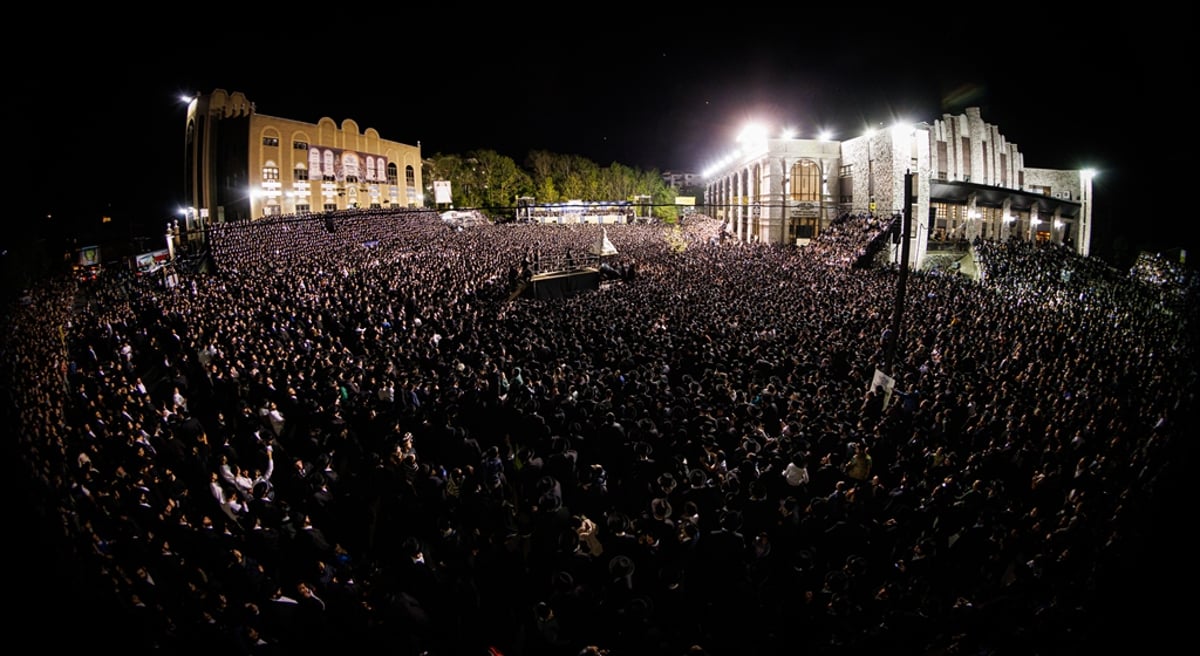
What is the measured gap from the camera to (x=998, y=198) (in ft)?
93.1

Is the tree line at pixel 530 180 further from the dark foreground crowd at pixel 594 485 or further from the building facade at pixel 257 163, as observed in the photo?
the dark foreground crowd at pixel 594 485

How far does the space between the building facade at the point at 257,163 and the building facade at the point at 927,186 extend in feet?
126

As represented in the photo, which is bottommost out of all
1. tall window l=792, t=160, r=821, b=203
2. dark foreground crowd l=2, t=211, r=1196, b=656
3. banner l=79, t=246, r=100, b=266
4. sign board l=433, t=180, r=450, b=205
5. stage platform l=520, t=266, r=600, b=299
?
dark foreground crowd l=2, t=211, r=1196, b=656

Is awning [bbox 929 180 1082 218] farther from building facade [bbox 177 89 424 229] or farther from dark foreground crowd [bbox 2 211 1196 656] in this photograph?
building facade [bbox 177 89 424 229]

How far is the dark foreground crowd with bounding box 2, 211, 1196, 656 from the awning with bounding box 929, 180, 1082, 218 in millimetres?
18185

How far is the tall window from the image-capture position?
33.4 m

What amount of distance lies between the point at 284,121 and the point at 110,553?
159 ft

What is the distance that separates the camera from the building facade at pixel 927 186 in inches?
1022

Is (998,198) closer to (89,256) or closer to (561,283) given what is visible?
(561,283)

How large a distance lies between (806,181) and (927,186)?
32.1 ft

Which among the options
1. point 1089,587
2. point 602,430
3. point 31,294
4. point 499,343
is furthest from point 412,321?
point 1089,587

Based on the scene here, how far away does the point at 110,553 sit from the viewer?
4.40 m

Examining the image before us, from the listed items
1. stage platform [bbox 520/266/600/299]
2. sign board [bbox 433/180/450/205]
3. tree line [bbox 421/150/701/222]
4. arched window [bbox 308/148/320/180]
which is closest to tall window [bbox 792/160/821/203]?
stage platform [bbox 520/266/600/299]

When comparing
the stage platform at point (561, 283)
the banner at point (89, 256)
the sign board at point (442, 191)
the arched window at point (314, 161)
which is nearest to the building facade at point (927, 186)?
the stage platform at point (561, 283)
